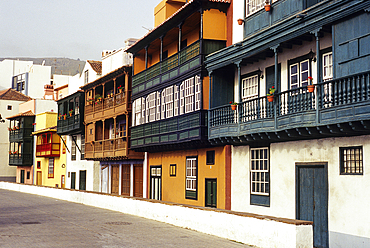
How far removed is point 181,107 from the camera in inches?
923

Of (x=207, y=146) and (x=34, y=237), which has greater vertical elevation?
(x=207, y=146)

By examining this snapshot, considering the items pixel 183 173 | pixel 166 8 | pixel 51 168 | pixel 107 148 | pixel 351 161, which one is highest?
pixel 166 8

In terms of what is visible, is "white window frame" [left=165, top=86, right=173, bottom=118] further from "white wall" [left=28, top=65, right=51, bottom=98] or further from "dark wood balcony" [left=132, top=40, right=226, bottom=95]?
"white wall" [left=28, top=65, right=51, bottom=98]

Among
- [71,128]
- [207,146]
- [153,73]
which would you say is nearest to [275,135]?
[207,146]

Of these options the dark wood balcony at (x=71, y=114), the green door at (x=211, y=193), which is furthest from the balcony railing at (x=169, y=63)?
the dark wood balcony at (x=71, y=114)

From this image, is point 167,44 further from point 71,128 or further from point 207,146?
point 71,128

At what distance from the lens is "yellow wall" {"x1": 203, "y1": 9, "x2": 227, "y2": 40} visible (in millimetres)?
21250

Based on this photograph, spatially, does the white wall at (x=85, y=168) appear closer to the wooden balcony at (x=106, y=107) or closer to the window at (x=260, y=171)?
the wooden balcony at (x=106, y=107)

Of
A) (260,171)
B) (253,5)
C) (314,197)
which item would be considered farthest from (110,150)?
(314,197)

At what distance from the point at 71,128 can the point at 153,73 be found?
17951 mm

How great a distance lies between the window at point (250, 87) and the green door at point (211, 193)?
14.5 feet

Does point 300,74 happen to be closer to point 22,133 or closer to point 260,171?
point 260,171

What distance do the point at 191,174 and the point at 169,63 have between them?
19.5 feet

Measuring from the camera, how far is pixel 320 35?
14.9m
